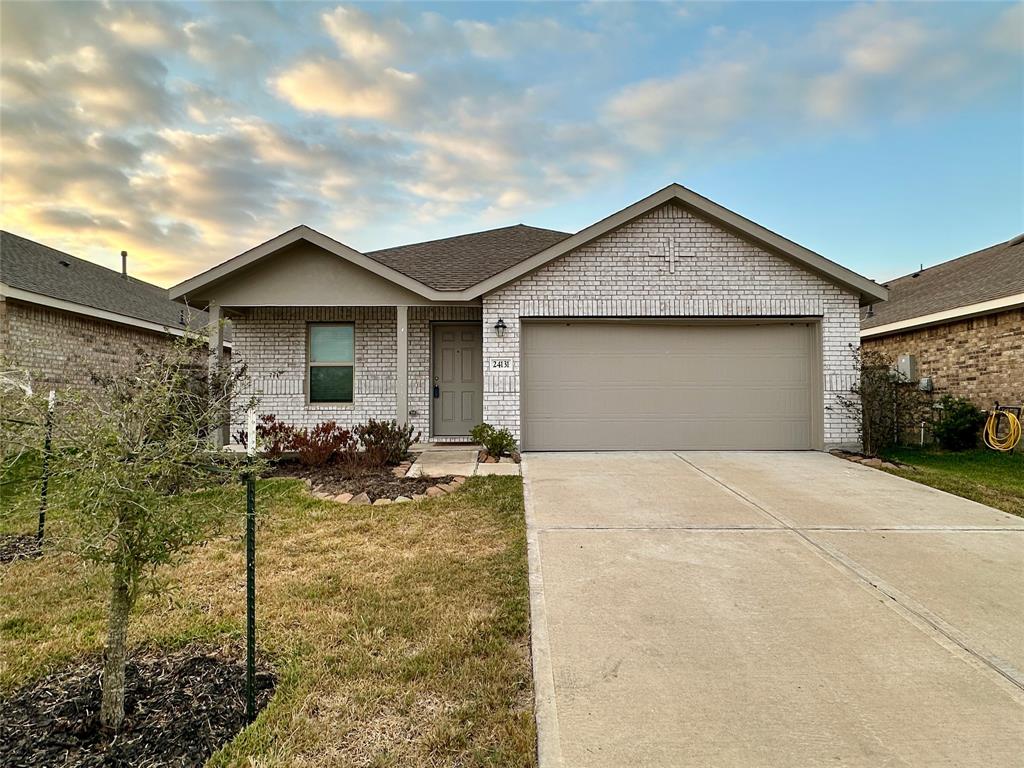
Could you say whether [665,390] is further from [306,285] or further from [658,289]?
[306,285]

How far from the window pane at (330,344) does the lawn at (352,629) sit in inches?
235

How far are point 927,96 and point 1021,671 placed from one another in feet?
40.5

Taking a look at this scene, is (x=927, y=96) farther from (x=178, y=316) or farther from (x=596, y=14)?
(x=178, y=316)

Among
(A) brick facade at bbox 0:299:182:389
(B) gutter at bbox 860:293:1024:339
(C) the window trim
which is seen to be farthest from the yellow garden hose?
(A) brick facade at bbox 0:299:182:389

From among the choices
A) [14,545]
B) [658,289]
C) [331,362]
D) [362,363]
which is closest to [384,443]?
[362,363]

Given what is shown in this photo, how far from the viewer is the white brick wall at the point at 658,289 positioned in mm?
9078

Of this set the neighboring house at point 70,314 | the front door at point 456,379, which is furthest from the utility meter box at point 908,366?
the neighboring house at point 70,314

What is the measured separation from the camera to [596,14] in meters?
9.50

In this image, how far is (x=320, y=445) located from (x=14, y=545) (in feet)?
11.6

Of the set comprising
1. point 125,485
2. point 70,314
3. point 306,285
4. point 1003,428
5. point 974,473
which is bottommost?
point 974,473

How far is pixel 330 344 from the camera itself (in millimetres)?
10734

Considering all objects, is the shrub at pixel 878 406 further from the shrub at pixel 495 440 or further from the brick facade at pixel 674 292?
the shrub at pixel 495 440

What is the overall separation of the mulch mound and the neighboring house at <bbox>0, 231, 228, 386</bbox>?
25.1ft

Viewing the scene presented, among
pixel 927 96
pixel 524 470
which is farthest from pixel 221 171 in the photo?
pixel 927 96
